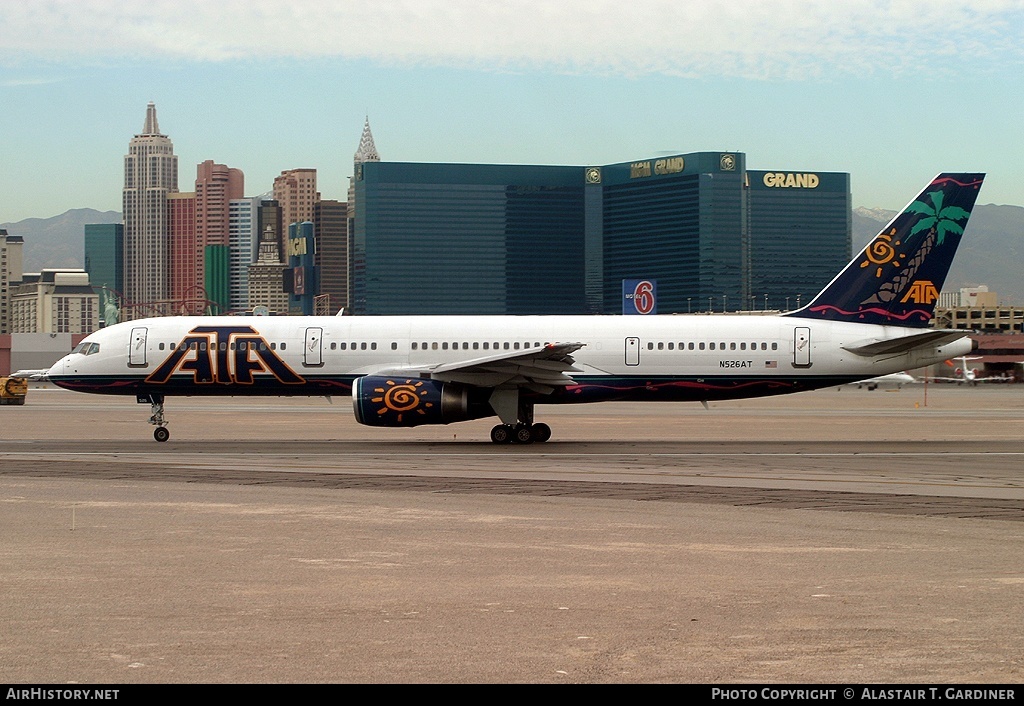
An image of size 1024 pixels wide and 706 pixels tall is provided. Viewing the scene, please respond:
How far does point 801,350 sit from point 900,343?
2.58 meters

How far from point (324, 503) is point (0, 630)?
8737mm

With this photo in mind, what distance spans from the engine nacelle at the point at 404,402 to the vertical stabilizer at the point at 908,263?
10.3 m

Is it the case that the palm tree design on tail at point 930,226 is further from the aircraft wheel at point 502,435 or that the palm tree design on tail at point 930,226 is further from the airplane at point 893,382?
the airplane at point 893,382

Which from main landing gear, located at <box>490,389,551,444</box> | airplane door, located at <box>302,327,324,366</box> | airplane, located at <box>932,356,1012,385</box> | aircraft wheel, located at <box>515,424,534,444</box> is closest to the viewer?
main landing gear, located at <box>490,389,551,444</box>

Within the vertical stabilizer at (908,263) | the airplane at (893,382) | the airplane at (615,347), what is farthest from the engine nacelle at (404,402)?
the airplane at (893,382)

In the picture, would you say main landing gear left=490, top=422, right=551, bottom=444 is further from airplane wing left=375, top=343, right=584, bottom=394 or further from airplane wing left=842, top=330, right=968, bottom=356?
airplane wing left=842, top=330, right=968, bottom=356

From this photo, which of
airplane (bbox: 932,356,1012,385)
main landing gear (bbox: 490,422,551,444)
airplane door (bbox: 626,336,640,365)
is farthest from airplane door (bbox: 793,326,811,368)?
airplane (bbox: 932,356,1012,385)

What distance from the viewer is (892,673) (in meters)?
7.96

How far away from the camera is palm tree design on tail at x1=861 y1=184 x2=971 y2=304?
3269 cm

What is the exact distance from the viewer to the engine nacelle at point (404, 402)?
2969 centimetres

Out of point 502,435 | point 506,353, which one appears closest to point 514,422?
point 502,435

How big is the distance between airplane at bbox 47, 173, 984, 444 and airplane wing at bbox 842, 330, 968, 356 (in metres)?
0.05
